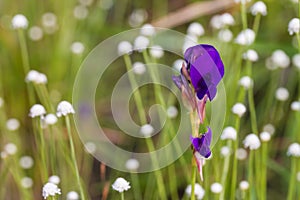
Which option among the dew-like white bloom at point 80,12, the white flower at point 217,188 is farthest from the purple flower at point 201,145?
the dew-like white bloom at point 80,12

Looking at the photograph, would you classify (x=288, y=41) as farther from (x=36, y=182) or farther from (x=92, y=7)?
(x=36, y=182)

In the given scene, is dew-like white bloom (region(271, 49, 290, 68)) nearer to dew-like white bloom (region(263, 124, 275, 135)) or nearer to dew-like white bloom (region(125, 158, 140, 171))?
dew-like white bloom (region(263, 124, 275, 135))

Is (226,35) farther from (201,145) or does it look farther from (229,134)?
(201,145)

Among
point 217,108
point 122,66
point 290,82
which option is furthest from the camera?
point 122,66

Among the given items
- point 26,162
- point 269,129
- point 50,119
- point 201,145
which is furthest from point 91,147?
point 201,145

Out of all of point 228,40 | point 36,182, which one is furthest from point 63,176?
point 228,40
